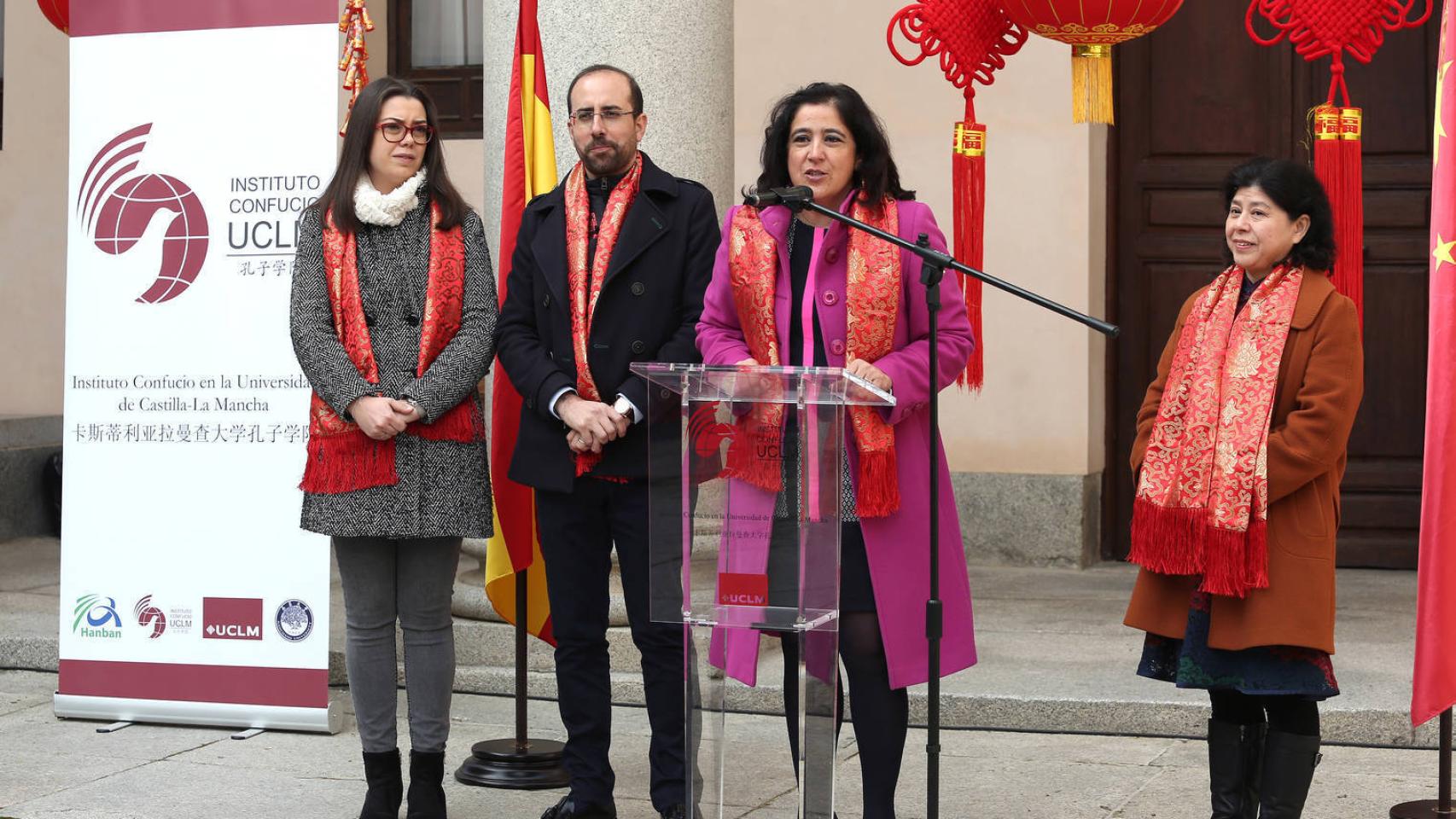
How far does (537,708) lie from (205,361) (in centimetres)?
164

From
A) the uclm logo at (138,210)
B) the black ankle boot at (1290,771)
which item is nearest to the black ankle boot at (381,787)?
the uclm logo at (138,210)

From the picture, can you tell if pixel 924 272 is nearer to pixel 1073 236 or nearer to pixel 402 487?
pixel 402 487

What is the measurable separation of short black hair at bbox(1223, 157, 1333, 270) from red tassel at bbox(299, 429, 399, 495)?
222cm

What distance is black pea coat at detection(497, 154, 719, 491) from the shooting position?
15.0 feet

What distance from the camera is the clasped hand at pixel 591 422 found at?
4.46m

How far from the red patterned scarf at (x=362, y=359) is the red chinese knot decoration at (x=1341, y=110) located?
93.0 inches

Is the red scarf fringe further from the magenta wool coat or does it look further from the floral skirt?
the magenta wool coat

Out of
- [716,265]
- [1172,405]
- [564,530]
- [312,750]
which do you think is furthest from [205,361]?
[1172,405]

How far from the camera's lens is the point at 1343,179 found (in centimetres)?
505

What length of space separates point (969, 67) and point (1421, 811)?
2798mm

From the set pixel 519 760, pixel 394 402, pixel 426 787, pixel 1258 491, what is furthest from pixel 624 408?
pixel 1258 491

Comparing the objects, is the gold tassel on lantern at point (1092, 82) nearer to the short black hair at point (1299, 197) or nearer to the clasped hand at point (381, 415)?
the short black hair at point (1299, 197)

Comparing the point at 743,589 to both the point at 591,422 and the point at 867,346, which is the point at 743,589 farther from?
the point at 591,422

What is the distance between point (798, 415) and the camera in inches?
149
